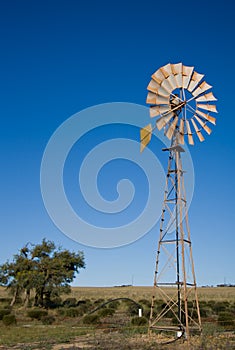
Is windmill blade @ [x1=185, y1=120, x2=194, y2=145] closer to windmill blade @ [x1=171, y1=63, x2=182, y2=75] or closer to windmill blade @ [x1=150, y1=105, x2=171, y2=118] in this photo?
windmill blade @ [x1=150, y1=105, x2=171, y2=118]

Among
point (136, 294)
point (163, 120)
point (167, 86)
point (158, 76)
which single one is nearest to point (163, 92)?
point (167, 86)

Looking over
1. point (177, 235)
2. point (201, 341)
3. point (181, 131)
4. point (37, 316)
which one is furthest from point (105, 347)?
point (37, 316)

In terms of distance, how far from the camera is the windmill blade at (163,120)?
15.8 metres

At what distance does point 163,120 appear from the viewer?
15953 mm

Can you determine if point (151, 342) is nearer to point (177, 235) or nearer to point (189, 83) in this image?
point (177, 235)

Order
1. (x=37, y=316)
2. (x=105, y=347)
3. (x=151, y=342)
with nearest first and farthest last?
1. (x=105, y=347)
2. (x=151, y=342)
3. (x=37, y=316)

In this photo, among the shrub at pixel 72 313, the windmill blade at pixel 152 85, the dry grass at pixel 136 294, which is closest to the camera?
the windmill blade at pixel 152 85

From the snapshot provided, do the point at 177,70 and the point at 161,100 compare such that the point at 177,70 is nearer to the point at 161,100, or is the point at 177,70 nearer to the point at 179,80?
the point at 179,80

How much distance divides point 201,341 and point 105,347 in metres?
3.28

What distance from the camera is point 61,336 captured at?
18484mm

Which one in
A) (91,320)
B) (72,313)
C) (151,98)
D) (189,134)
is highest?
(151,98)

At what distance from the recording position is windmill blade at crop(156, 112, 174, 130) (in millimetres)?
15836

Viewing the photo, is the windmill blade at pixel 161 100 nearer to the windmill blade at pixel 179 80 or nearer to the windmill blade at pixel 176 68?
the windmill blade at pixel 179 80

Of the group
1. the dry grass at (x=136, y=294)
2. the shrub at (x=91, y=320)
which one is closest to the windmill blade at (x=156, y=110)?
the shrub at (x=91, y=320)
